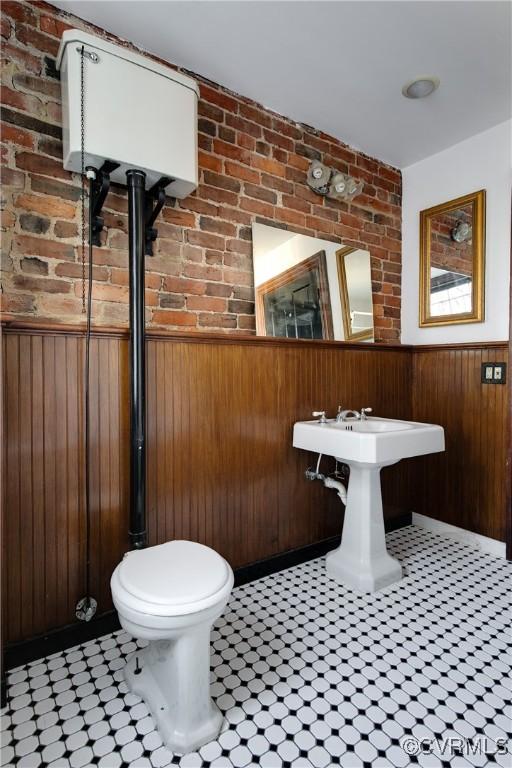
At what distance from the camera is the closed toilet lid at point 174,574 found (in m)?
1.18

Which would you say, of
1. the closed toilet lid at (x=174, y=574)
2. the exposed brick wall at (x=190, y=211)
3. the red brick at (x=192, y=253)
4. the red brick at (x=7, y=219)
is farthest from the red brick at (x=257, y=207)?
the closed toilet lid at (x=174, y=574)

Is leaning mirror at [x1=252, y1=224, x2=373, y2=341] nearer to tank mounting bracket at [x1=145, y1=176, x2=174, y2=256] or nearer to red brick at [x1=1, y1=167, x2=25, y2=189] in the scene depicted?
tank mounting bracket at [x1=145, y1=176, x2=174, y2=256]

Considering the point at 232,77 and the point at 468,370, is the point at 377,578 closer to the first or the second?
the point at 468,370

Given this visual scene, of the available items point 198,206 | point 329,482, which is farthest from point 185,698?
point 198,206

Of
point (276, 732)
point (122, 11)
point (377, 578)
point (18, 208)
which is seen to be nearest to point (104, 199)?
point (18, 208)

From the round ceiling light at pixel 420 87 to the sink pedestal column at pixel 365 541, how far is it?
190 centimetres

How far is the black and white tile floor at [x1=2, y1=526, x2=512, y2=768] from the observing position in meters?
1.20

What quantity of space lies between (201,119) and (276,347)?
1.16 metres

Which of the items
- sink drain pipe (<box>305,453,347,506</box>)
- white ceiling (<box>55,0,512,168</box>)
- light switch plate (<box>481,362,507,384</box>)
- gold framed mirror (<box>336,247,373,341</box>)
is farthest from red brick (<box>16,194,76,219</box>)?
light switch plate (<box>481,362,507,384</box>)

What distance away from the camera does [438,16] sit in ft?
5.50

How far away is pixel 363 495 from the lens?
6.94 ft

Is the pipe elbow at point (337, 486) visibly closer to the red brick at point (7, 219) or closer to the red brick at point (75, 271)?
the red brick at point (75, 271)

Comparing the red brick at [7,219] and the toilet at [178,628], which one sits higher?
the red brick at [7,219]

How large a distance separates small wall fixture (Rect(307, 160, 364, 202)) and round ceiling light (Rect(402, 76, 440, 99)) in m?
0.50
